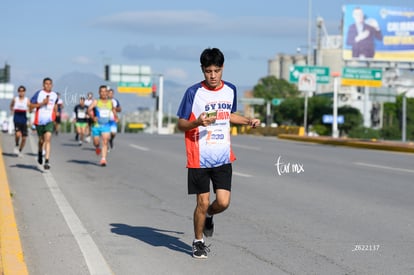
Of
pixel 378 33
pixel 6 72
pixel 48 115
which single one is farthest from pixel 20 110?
pixel 6 72

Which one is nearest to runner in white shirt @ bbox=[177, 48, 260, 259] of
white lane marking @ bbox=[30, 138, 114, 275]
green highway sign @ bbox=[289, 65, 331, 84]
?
white lane marking @ bbox=[30, 138, 114, 275]

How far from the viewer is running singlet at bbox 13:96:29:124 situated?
21.7 metres

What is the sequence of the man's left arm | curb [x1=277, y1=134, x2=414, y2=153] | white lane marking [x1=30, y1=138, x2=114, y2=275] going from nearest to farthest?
white lane marking [x1=30, y1=138, x2=114, y2=275]
the man's left arm
curb [x1=277, y1=134, x2=414, y2=153]

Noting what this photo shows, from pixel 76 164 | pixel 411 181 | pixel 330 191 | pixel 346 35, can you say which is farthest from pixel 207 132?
pixel 346 35

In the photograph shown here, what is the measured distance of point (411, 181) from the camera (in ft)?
55.3

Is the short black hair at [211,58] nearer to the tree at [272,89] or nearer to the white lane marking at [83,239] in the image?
the white lane marking at [83,239]

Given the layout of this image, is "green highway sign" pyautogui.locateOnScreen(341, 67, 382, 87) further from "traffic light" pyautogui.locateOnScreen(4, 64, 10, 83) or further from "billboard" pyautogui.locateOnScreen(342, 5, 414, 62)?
"traffic light" pyautogui.locateOnScreen(4, 64, 10, 83)

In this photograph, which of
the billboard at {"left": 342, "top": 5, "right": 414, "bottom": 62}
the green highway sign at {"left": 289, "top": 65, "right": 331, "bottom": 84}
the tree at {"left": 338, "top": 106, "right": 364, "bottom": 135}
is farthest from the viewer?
the tree at {"left": 338, "top": 106, "right": 364, "bottom": 135}

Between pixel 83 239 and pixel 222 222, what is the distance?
204cm

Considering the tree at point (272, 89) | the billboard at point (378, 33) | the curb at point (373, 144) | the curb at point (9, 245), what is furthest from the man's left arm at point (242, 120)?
the tree at point (272, 89)

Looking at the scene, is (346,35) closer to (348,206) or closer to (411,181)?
(411,181)

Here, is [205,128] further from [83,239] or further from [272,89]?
[272,89]

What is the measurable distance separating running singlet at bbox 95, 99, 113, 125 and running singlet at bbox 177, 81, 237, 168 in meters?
12.4

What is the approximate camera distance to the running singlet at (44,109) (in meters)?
17.6
